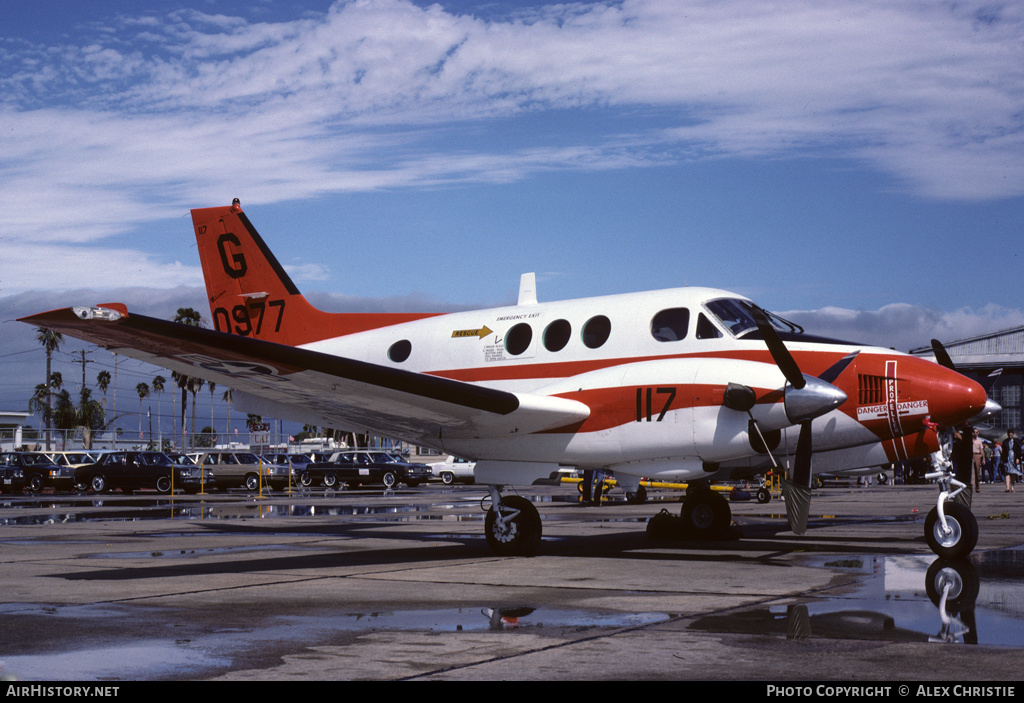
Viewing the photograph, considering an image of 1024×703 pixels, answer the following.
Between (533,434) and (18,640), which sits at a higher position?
(533,434)

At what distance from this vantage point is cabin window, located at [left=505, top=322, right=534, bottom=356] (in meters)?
14.3

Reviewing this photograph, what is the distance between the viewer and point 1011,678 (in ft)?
17.9

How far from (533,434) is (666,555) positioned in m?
2.51

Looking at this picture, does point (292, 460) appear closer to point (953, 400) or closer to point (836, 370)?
point (836, 370)

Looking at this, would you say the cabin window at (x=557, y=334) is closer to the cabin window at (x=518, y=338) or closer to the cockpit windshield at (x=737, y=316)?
the cabin window at (x=518, y=338)

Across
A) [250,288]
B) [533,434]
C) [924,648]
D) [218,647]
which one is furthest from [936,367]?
[250,288]

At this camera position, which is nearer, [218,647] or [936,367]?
[218,647]

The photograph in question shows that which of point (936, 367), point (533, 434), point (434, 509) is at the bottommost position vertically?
point (434, 509)

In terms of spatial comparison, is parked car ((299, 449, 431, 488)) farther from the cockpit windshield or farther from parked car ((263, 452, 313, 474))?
the cockpit windshield

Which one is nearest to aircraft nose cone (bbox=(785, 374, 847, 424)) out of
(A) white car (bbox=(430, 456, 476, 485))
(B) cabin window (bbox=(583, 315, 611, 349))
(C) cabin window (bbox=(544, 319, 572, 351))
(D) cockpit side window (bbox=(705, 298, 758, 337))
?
(D) cockpit side window (bbox=(705, 298, 758, 337))

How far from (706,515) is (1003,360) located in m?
66.8

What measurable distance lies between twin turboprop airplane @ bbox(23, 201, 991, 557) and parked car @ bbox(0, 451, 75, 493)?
3126 cm
